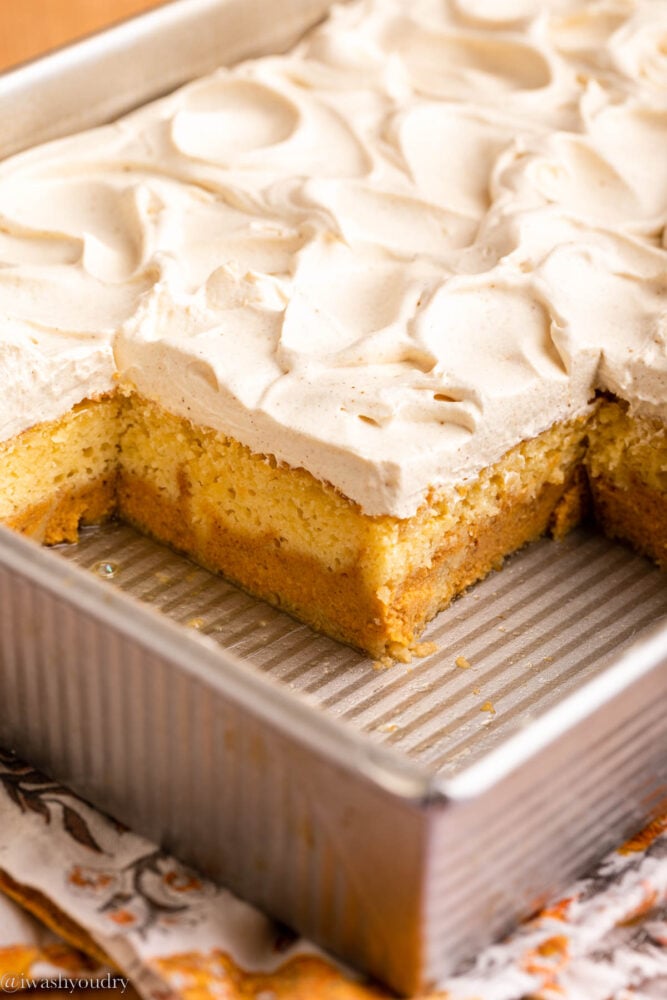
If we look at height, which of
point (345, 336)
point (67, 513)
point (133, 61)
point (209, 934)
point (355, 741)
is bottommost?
point (209, 934)

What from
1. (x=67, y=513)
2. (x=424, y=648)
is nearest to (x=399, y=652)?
(x=424, y=648)

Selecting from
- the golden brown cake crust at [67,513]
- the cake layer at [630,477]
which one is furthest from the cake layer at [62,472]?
the cake layer at [630,477]

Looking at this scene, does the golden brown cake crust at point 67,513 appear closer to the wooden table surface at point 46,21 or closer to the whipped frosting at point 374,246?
the whipped frosting at point 374,246

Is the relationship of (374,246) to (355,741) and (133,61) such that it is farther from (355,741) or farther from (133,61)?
(355,741)

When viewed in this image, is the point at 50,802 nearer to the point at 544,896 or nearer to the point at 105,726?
the point at 105,726

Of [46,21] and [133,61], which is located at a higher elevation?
[133,61]

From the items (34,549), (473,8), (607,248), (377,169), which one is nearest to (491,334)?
(607,248)

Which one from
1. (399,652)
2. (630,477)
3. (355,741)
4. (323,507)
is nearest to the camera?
(355,741)
